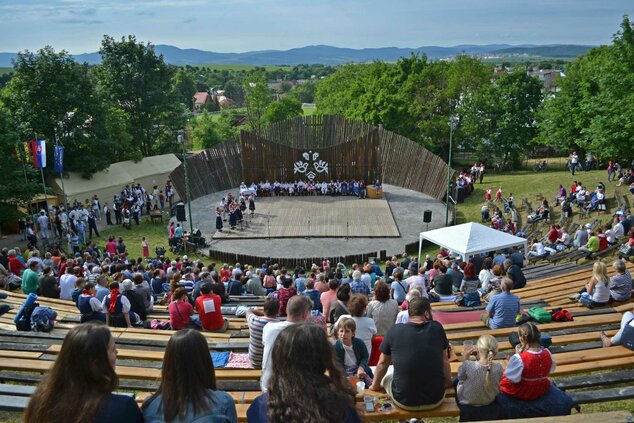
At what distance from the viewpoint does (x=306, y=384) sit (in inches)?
127

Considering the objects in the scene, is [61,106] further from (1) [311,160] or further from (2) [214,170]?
(1) [311,160]

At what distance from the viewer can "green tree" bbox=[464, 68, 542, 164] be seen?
3969 centimetres

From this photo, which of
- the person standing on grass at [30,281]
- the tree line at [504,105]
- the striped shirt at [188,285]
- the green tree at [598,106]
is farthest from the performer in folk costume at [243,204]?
the green tree at [598,106]

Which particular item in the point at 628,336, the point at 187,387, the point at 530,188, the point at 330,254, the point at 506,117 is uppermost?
the point at 506,117

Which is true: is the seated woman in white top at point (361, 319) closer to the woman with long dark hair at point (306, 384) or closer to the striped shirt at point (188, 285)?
the woman with long dark hair at point (306, 384)

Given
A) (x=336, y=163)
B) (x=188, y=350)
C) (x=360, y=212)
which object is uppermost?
(x=188, y=350)

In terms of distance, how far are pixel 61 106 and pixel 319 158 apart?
46.9 ft

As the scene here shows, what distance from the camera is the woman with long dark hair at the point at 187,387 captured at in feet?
11.3

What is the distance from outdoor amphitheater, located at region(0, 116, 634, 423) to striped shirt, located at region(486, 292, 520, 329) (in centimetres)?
26

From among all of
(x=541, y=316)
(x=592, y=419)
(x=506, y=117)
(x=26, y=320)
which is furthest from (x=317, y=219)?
(x=592, y=419)

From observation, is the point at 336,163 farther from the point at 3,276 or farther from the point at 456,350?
the point at 456,350

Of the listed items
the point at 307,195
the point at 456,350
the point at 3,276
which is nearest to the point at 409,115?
the point at 307,195

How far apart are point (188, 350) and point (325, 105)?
53133 millimetres

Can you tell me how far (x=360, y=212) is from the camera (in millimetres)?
27406
